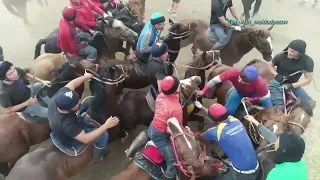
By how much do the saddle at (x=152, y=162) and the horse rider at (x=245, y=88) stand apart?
4.36 feet

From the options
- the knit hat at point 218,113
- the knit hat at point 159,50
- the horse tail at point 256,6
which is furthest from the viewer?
the horse tail at point 256,6

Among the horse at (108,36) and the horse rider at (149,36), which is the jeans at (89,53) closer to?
the horse at (108,36)

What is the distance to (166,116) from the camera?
4.09 meters

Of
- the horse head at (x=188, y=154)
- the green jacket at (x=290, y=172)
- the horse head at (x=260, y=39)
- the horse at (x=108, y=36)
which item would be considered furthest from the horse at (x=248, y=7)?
the green jacket at (x=290, y=172)

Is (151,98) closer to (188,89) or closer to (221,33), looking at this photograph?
(188,89)

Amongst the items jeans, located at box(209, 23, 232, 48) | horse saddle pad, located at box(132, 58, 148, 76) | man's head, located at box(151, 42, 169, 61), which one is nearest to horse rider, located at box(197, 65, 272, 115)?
man's head, located at box(151, 42, 169, 61)

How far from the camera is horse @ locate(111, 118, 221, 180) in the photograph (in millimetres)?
3627

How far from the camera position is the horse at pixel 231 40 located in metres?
6.05

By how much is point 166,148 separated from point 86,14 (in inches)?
144

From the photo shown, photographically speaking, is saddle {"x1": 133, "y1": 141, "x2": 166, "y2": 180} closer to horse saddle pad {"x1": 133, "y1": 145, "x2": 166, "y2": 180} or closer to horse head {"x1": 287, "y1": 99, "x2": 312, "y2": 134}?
horse saddle pad {"x1": 133, "y1": 145, "x2": 166, "y2": 180}

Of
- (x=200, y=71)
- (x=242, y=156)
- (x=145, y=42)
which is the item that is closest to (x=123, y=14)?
(x=145, y=42)

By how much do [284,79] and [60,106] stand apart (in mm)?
3491

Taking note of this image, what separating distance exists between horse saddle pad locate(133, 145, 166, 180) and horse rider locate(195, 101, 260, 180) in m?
0.73

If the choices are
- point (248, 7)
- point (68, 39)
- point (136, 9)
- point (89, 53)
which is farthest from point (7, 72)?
point (248, 7)
